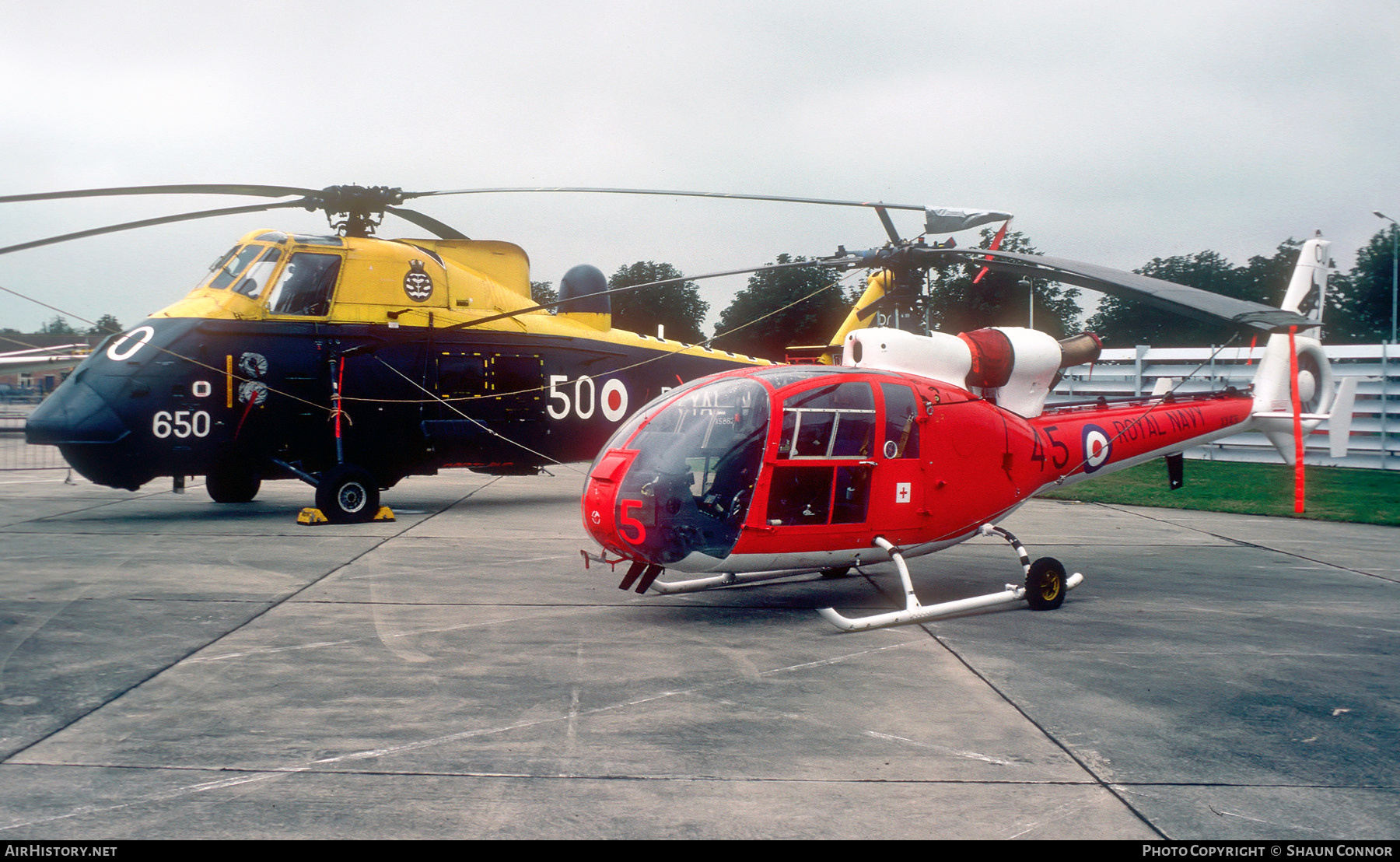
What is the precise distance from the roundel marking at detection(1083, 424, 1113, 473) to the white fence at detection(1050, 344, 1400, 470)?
11.6 meters

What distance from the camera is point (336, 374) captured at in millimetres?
12945

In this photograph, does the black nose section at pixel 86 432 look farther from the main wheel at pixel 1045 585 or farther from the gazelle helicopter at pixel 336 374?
the main wheel at pixel 1045 585

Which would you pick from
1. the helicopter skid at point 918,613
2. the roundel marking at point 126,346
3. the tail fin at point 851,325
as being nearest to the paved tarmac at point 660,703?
the helicopter skid at point 918,613

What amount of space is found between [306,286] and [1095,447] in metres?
9.67

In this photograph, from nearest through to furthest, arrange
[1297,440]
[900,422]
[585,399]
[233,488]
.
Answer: [900,422] → [1297,440] → [233,488] → [585,399]

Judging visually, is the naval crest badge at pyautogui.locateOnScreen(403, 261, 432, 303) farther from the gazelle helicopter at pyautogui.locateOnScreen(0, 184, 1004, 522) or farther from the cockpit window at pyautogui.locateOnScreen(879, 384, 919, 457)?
the cockpit window at pyautogui.locateOnScreen(879, 384, 919, 457)

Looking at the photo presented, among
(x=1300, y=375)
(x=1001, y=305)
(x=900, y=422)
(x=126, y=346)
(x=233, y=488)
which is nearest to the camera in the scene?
(x=900, y=422)

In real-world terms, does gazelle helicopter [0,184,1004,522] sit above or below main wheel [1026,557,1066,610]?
above

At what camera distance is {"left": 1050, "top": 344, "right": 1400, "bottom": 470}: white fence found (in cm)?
2339

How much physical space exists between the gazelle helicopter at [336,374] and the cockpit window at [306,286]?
0.05 ft

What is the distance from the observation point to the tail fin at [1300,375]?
10.9 meters

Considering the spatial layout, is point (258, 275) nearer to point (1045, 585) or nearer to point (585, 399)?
point (585, 399)

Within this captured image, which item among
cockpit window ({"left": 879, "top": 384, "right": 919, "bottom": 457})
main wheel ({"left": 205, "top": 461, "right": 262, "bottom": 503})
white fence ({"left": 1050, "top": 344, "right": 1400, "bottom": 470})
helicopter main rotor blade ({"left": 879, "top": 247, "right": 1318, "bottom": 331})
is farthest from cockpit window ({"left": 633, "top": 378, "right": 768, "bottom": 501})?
white fence ({"left": 1050, "top": 344, "right": 1400, "bottom": 470})

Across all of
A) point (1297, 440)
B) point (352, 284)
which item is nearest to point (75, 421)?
point (352, 284)
